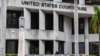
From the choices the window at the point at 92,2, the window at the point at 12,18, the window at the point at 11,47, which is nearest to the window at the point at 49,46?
the window at the point at 11,47

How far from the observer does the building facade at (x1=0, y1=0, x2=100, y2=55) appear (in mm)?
44344

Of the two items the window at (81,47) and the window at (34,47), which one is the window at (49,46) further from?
the window at (81,47)

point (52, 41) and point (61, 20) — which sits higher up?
point (61, 20)

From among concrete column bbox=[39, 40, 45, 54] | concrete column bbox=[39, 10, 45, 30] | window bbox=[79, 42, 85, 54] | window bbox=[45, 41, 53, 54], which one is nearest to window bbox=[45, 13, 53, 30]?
concrete column bbox=[39, 10, 45, 30]

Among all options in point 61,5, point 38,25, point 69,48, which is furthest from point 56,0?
point 69,48

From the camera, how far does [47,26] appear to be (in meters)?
46.8

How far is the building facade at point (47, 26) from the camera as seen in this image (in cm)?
4434

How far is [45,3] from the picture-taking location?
147 feet

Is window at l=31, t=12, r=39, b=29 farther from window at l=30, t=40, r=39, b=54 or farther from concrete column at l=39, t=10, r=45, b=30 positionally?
window at l=30, t=40, r=39, b=54

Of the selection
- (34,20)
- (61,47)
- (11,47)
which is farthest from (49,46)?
(11,47)

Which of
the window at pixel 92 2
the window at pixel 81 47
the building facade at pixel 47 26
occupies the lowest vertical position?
the window at pixel 81 47

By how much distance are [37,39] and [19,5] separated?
5.03 metres

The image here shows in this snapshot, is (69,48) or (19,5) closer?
(19,5)

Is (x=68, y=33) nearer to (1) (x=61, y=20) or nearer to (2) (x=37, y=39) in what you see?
(1) (x=61, y=20)
